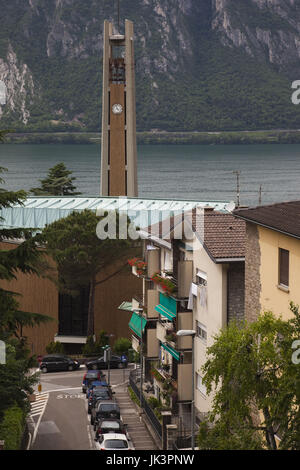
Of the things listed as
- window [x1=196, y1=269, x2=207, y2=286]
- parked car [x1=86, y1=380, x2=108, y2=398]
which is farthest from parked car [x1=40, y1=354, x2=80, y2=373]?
window [x1=196, y1=269, x2=207, y2=286]

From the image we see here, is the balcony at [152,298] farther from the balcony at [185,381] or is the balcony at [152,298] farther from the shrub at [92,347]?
the shrub at [92,347]

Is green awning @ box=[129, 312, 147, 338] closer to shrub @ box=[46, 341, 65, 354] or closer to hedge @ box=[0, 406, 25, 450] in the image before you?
hedge @ box=[0, 406, 25, 450]

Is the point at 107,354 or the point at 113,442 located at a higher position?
the point at 113,442

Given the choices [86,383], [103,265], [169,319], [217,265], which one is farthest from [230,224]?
[103,265]

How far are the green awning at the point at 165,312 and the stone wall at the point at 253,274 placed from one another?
10301 millimetres

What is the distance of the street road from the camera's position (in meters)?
40.3

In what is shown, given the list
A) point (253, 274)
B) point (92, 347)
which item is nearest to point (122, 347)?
point (92, 347)

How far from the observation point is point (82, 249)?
63.6 metres

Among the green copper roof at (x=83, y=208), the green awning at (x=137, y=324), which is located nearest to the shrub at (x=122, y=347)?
the green awning at (x=137, y=324)

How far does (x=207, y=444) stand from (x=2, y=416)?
13.8 meters

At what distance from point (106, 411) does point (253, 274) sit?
14.7 metres

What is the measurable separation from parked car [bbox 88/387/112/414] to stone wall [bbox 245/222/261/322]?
1648 centimetres

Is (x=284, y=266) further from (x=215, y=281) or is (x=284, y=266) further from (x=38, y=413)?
(x=38, y=413)

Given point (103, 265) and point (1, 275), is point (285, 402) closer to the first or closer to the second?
point (1, 275)
